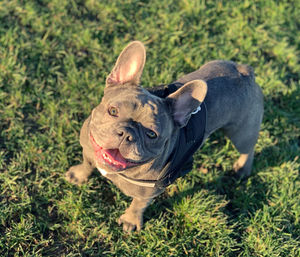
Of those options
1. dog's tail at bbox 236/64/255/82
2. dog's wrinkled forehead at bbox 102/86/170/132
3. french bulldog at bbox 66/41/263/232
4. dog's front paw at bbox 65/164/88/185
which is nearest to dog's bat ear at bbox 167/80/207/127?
french bulldog at bbox 66/41/263/232

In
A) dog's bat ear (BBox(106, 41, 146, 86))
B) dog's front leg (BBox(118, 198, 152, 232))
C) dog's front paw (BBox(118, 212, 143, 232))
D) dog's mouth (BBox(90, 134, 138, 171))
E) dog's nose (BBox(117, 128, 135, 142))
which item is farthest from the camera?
dog's front paw (BBox(118, 212, 143, 232))

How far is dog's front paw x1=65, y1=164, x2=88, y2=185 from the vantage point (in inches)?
162

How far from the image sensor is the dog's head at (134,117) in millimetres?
2924

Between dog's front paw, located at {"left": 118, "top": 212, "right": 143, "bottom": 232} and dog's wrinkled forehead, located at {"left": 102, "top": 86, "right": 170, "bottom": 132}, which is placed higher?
dog's wrinkled forehead, located at {"left": 102, "top": 86, "right": 170, "bottom": 132}

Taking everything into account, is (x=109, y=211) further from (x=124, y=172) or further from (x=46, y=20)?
(x=46, y=20)

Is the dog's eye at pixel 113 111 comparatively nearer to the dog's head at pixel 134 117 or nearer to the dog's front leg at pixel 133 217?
the dog's head at pixel 134 117

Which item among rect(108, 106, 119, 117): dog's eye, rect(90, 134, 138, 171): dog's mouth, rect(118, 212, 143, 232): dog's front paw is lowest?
rect(118, 212, 143, 232): dog's front paw

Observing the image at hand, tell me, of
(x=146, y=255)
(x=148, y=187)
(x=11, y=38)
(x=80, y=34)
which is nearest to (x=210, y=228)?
(x=146, y=255)

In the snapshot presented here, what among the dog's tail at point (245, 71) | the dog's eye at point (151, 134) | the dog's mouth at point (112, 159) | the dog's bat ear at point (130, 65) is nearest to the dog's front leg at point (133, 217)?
the dog's mouth at point (112, 159)

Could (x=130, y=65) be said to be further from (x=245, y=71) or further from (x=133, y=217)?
(x=133, y=217)

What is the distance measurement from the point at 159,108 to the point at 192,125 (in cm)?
44

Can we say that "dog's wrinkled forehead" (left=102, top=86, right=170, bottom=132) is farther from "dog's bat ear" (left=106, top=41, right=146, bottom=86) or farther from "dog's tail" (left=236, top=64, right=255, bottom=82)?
"dog's tail" (left=236, top=64, right=255, bottom=82)

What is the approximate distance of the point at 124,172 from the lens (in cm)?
323

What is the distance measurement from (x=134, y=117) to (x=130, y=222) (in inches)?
58.0
